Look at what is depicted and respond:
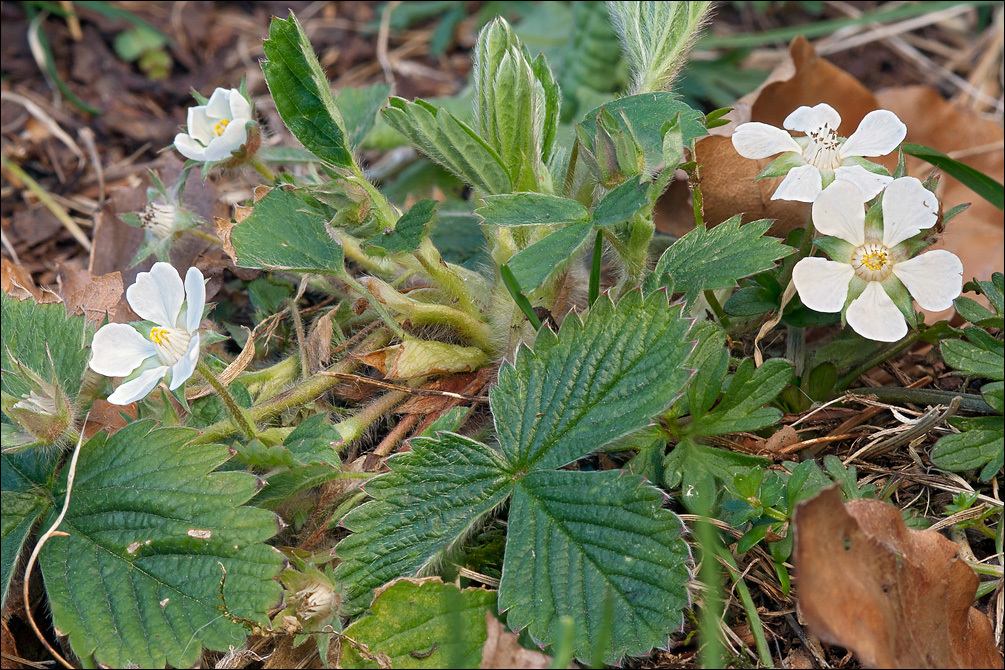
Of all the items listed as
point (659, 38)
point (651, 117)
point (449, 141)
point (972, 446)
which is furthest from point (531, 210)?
point (972, 446)

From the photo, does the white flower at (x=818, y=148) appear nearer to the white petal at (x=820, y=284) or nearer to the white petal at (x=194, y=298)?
the white petal at (x=820, y=284)

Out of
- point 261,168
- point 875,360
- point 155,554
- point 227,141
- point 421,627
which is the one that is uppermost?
point 227,141

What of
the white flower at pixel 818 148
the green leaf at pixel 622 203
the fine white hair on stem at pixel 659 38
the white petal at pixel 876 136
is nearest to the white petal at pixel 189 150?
the green leaf at pixel 622 203

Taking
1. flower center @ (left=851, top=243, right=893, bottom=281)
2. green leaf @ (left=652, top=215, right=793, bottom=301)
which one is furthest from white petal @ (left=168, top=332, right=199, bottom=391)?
flower center @ (left=851, top=243, right=893, bottom=281)

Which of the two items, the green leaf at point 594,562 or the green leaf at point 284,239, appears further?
the green leaf at point 284,239

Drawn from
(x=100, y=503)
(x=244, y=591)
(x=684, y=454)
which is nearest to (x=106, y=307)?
(x=100, y=503)

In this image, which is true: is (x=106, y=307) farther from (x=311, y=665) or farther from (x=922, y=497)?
(x=922, y=497)

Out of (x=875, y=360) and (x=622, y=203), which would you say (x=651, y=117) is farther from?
(x=875, y=360)

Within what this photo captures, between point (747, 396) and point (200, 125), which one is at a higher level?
point (200, 125)

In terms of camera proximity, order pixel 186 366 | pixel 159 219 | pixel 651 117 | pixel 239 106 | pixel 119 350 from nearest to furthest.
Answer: pixel 186 366, pixel 119 350, pixel 651 117, pixel 239 106, pixel 159 219
